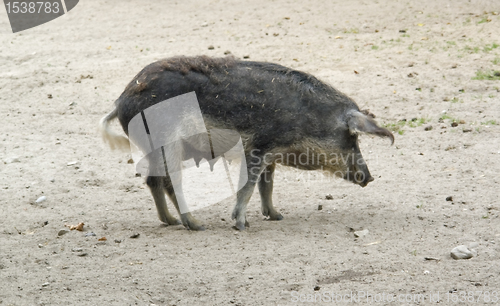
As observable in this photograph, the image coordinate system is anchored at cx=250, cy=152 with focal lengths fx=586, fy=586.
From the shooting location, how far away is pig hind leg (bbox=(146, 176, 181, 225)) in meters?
5.40

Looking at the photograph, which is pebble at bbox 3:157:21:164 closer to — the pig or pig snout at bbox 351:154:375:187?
the pig

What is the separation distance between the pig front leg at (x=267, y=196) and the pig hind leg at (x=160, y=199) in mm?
871

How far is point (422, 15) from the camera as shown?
11.4m

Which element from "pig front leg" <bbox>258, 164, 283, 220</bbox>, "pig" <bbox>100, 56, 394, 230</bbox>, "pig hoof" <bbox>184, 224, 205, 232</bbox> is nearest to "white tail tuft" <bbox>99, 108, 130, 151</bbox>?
"pig" <bbox>100, 56, 394, 230</bbox>

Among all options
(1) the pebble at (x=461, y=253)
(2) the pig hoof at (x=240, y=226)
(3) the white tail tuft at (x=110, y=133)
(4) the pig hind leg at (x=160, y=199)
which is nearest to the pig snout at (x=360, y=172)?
(2) the pig hoof at (x=240, y=226)

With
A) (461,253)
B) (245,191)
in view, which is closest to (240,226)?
(245,191)

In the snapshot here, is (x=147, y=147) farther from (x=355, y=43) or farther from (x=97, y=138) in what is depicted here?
(x=355, y=43)

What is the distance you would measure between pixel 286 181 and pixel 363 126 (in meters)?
1.65

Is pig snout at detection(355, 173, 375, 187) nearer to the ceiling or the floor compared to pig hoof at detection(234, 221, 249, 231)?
nearer to the ceiling

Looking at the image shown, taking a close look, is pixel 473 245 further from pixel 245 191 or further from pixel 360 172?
pixel 245 191

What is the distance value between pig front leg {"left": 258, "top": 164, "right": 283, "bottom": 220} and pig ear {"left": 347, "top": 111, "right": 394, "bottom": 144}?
94 centimetres

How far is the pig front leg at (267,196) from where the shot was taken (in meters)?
5.72

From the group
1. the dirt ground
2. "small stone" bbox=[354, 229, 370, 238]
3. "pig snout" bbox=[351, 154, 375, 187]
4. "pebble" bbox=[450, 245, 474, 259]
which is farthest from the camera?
"pig snout" bbox=[351, 154, 375, 187]

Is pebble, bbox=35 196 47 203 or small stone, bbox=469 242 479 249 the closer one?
small stone, bbox=469 242 479 249
